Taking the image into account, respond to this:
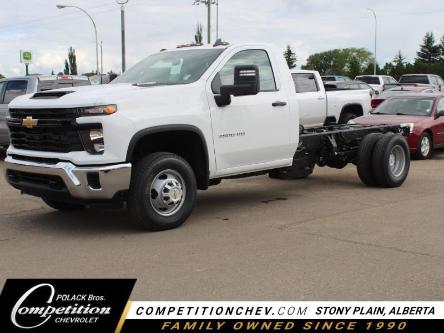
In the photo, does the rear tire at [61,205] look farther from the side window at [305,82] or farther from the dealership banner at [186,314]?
the side window at [305,82]

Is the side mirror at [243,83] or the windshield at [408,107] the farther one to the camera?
the windshield at [408,107]

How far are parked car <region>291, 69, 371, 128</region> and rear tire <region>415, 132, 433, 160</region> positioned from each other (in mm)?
Answer: 2758

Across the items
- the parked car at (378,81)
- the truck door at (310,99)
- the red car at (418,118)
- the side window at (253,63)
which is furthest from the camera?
the parked car at (378,81)

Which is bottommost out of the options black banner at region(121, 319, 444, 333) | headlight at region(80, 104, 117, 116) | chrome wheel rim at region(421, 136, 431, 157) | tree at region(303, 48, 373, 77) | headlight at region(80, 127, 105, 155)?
black banner at region(121, 319, 444, 333)

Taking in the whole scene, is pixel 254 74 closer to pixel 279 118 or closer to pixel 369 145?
pixel 279 118

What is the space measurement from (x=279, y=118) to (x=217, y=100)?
110 cm


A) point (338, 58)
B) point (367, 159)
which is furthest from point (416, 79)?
point (338, 58)

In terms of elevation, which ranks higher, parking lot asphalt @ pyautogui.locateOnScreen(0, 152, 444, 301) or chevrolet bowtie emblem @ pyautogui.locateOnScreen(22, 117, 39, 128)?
chevrolet bowtie emblem @ pyautogui.locateOnScreen(22, 117, 39, 128)

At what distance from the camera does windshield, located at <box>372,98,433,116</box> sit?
14.2 metres

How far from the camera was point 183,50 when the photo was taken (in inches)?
314

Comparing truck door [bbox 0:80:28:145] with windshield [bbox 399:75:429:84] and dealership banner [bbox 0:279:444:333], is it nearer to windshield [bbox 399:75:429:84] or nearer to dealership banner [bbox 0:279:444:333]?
dealership banner [bbox 0:279:444:333]

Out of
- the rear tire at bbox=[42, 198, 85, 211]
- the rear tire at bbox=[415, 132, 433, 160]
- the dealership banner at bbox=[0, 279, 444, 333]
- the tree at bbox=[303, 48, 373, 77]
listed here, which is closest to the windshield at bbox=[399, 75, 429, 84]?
the rear tire at bbox=[415, 132, 433, 160]

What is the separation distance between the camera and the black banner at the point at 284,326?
3896 mm

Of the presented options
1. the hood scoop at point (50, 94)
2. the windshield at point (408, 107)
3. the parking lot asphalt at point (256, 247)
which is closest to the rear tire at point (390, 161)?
the parking lot asphalt at point (256, 247)
